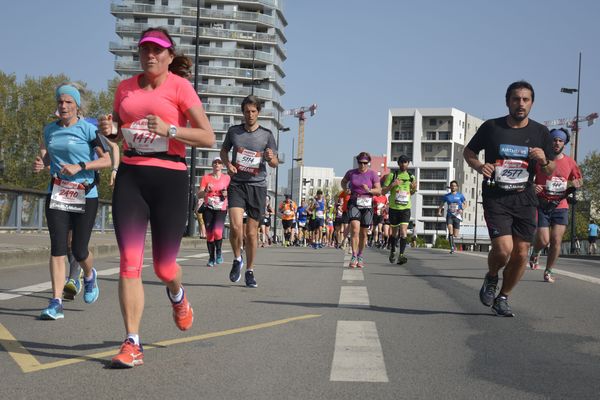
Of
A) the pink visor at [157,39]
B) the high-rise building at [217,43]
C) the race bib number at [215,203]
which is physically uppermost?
the high-rise building at [217,43]

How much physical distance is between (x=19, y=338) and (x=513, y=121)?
15.5 feet

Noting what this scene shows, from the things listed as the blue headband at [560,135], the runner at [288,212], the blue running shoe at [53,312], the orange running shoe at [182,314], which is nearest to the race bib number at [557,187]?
the blue headband at [560,135]

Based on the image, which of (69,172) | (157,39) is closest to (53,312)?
(69,172)

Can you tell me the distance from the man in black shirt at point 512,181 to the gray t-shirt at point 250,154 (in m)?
3.32

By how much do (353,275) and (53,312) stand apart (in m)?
6.73

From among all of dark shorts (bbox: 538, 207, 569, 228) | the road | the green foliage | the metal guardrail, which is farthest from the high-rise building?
the road

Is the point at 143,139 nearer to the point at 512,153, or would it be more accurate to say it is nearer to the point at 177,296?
the point at 177,296

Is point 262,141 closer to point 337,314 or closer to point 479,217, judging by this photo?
point 337,314

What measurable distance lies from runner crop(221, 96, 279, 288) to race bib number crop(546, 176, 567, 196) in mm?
4616

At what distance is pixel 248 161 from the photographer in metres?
10.9

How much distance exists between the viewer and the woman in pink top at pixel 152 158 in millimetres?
5418

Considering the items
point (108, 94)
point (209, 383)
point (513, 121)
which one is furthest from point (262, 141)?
point (108, 94)

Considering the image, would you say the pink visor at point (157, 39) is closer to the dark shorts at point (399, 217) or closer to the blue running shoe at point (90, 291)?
the blue running shoe at point (90, 291)

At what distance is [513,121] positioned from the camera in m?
8.30
